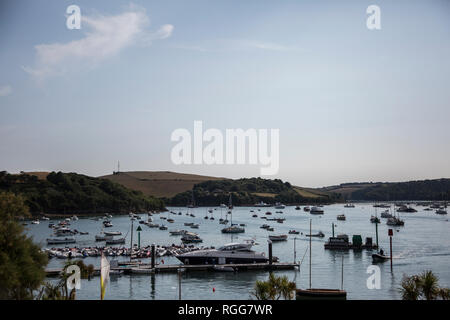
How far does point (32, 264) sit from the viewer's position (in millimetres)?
18406

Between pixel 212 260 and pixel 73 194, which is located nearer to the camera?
pixel 212 260

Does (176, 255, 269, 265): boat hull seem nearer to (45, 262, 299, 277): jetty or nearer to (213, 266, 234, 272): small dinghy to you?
(45, 262, 299, 277): jetty

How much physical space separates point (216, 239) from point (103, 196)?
9276 centimetres

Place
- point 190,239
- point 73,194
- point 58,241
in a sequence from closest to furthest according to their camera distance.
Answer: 1. point 58,241
2. point 190,239
3. point 73,194

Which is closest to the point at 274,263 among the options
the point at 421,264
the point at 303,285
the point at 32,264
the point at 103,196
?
the point at 303,285

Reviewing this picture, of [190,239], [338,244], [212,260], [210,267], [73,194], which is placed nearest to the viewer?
[210,267]

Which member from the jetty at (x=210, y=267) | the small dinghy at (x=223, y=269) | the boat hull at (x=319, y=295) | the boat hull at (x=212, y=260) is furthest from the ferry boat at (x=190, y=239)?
the boat hull at (x=319, y=295)

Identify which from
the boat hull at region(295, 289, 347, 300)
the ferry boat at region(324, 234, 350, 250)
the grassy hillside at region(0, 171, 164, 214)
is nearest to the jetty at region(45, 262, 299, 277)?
the ferry boat at region(324, 234, 350, 250)

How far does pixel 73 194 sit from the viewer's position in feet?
539

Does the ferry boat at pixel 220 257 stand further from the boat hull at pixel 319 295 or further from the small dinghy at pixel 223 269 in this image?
the boat hull at pixel 319 295

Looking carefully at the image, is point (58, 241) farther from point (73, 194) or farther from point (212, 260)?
point (73, 194)

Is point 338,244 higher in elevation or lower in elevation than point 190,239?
higher

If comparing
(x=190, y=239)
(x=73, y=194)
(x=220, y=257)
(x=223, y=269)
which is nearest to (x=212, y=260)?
(x=220, y=257)

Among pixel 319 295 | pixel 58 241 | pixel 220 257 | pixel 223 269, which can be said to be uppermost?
pixel 319 295
